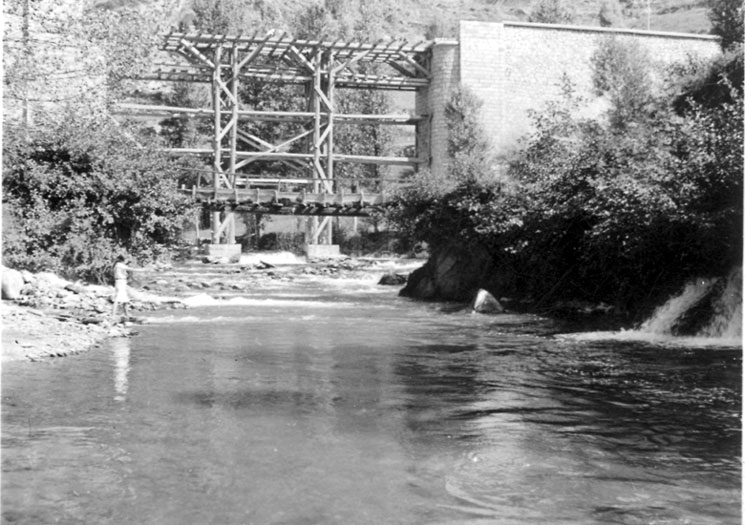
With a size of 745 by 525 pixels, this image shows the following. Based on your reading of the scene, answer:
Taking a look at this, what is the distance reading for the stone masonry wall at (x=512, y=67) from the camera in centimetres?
4950

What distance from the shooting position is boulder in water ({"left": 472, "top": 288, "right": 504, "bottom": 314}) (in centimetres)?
2164

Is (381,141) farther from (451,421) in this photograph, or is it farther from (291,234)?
(451,421)

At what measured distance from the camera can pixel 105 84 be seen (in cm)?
2073

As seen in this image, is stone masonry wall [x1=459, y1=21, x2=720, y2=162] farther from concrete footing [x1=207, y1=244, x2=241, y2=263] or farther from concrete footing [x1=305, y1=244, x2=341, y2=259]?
concrete footing [x1=207, y1=244, x2=241, y2=263]

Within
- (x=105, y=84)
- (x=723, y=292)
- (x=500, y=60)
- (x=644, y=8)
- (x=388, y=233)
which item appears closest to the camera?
(x=723, y=292)

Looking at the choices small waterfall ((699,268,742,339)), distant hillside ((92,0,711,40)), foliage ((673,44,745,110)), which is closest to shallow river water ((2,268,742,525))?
small waterfall ((699,268,742,339))

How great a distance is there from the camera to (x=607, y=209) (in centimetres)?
1888

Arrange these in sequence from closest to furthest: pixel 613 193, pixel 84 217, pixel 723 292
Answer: pixel 723 292 < pixel 613 193 < pixel 84 217

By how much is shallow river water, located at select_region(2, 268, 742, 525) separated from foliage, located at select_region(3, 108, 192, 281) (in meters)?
8.97

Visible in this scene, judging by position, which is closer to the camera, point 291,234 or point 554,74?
point 554,74

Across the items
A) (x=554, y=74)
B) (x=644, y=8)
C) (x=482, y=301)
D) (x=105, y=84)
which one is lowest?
(x=482, y=301)

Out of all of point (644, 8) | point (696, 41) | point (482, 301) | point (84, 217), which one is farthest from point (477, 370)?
point (644, 8)

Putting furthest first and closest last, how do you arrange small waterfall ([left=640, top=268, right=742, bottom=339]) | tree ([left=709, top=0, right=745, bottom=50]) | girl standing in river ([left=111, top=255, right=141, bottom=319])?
1. tree ([left=709, top=0, right=745, bottom=50])
2. girl standing in river ([left=111, top=255, right=141, bottom=319])
3. small waterfall ([left=640, top=268, right=742, bottom=339])

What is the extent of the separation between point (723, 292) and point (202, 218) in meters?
45.0
